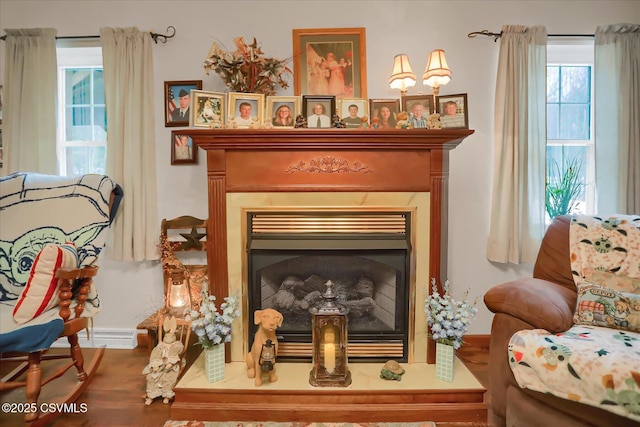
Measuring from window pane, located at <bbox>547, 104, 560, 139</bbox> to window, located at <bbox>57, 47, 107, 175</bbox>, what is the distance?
11.7 ft

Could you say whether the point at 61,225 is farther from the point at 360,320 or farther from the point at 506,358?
the point at 506,358

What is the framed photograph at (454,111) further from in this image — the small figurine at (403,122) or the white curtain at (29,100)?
the white curtain at (29,100)

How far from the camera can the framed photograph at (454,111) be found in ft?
7.94

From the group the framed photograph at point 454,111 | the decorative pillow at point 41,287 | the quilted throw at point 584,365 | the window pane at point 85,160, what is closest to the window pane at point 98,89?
the window pane at point 85,160

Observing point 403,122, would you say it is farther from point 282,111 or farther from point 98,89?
point 98,89

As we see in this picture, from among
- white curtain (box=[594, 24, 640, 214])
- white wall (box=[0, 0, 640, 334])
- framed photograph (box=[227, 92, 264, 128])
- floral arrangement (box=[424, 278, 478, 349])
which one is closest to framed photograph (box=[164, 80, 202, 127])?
white wall (box=[0, 0, 640, 334])

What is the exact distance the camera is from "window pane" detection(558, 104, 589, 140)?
2816mm

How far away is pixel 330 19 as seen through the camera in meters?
2.59

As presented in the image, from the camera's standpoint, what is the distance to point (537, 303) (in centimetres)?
164

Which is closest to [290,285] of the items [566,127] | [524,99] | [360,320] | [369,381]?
[360,320]

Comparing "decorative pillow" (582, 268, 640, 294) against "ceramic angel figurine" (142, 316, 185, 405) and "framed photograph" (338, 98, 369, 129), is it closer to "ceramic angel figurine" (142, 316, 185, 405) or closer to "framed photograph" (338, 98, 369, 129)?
"framed photograph" (338, 98, 369, 129)

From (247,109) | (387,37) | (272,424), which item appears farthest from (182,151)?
(272,424)

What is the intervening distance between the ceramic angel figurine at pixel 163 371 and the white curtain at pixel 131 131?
2.79ft

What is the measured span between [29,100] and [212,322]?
2.23 metres
